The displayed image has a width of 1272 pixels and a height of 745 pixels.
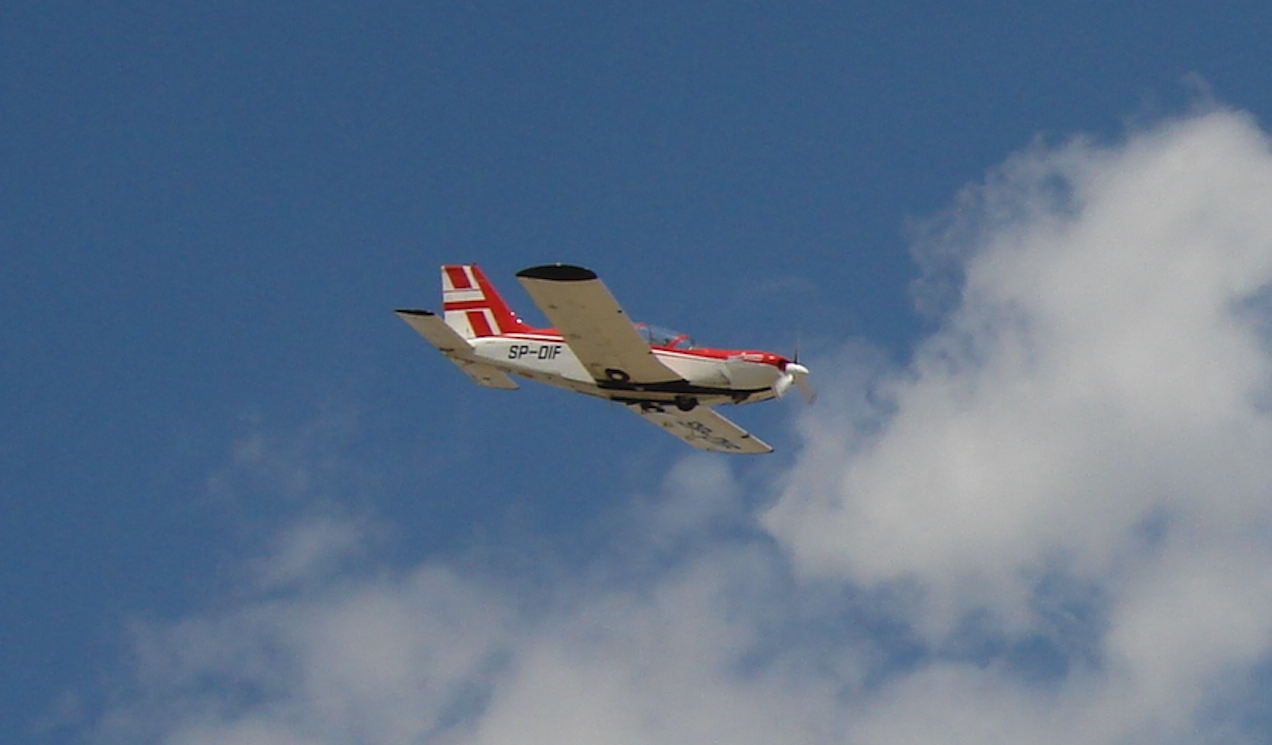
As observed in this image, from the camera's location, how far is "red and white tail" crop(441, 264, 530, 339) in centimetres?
4628

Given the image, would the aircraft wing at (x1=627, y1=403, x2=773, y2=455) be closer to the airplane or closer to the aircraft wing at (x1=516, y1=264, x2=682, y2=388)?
the airplane

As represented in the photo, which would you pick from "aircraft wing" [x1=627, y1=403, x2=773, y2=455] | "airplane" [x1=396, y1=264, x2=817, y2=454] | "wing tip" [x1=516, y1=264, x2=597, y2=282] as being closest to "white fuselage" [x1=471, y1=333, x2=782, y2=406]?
"airplane" [x1=396, y1=264, x2=817, y2=454]

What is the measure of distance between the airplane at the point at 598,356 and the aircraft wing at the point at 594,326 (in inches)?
1.0

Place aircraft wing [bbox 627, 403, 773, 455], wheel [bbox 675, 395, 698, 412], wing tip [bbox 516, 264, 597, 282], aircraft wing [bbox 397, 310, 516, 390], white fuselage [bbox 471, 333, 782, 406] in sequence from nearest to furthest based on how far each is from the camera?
wing tip [bbox 516, 264, 597, 282] → white fuselage [bbox 471, 333, 782, 406] → wheel [bbox 675, 395, 698, 412] → aircraft wing [bbox 397, 310, 516, 390] → aircraft wing [bbox 627, 403, 773, 455]

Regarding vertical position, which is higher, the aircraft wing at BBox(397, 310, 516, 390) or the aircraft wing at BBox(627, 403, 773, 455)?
the aircraft wing at BBox(627, 403, 773, 455)

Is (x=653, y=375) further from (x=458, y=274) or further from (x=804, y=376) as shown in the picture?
(x=458, y=274)

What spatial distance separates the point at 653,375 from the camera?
42.0 metres

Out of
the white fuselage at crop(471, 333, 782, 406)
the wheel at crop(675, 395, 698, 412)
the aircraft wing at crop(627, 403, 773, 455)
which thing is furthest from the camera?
the aircraft wing at crop(627, 403, 773, 455)

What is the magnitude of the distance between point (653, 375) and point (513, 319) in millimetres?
6417

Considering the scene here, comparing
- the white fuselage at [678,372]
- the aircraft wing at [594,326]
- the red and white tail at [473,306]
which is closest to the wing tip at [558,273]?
the aircraft wing at [594,326]

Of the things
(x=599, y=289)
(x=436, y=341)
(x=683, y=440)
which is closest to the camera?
(x=599, y=289)

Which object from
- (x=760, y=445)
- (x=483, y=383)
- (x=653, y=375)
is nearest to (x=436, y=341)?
(x=483, y=383)

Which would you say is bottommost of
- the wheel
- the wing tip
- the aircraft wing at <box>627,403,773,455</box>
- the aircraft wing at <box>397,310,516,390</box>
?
the wing tip

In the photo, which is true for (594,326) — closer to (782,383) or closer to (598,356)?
(598,356)
